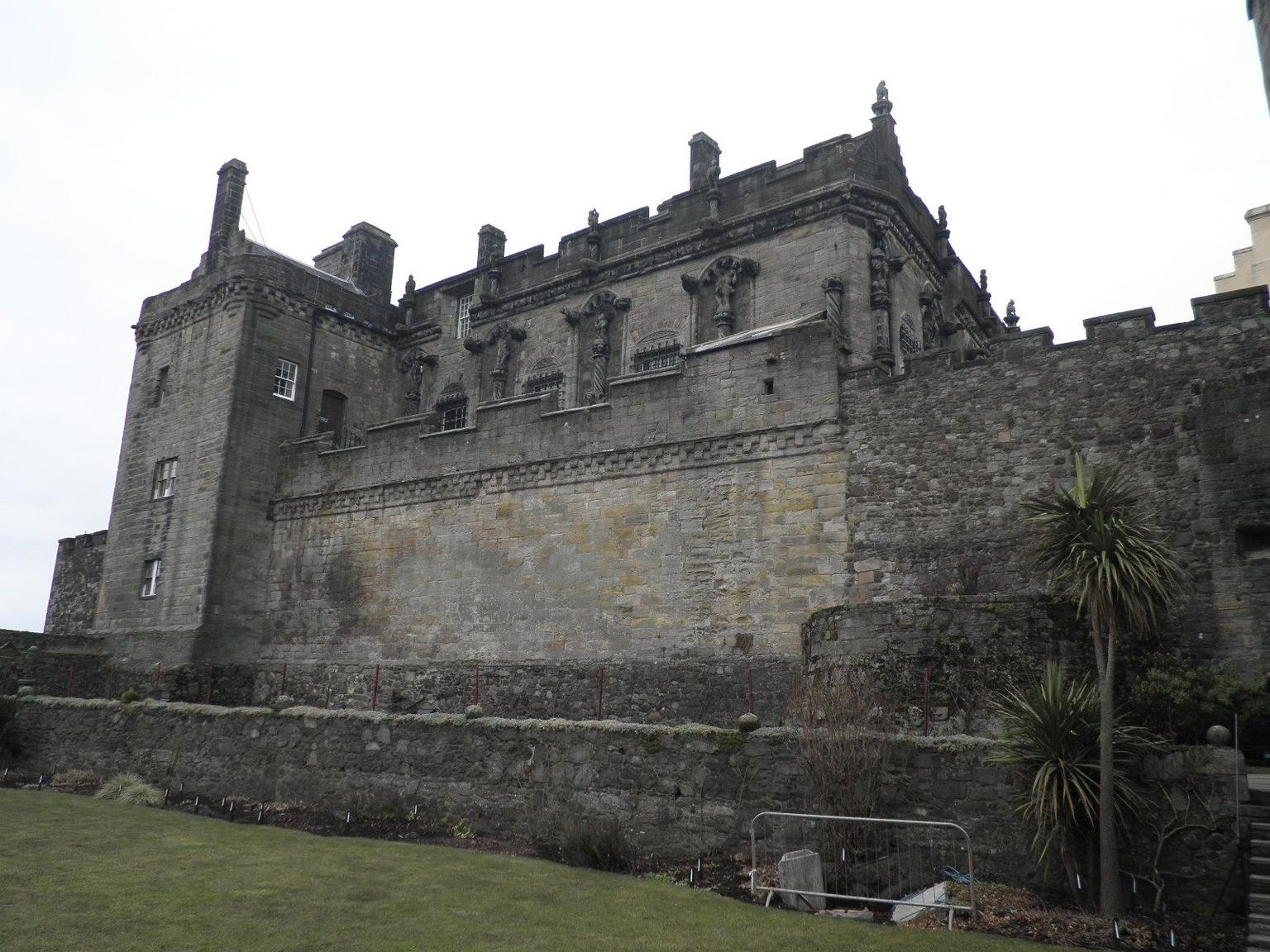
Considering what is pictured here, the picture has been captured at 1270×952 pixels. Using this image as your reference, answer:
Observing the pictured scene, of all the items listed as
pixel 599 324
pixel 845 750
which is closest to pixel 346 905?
pixel 845 750

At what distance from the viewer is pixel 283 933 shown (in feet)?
29.6

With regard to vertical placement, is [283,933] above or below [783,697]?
below

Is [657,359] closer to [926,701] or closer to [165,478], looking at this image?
[165,478]

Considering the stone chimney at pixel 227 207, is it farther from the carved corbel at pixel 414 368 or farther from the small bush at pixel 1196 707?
the small bush at pixel 1196 707

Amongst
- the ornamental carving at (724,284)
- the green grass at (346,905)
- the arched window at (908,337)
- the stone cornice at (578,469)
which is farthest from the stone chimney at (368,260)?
the green grass at (346,905)

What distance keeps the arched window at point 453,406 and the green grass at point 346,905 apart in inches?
730

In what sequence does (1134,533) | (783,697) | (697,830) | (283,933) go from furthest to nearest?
(783,697) < (697,830) < (1134,533) < (283,933)

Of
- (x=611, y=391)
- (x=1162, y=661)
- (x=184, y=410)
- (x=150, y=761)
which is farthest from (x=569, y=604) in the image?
(x=184, y=410)

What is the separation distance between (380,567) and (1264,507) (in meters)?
18.9

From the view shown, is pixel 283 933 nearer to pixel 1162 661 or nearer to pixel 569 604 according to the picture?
pixel 1162 661

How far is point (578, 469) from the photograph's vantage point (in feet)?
72.0

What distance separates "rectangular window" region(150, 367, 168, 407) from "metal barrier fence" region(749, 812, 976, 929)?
80.2ft

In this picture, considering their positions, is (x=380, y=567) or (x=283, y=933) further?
(x=380, y=567)

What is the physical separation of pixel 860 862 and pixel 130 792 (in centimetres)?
1267
